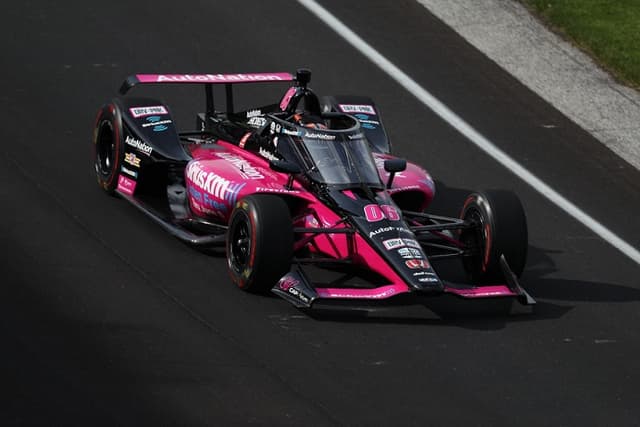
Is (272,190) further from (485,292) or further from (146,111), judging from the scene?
(146,111)

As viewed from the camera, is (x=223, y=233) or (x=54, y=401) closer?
(x=54, y=401)

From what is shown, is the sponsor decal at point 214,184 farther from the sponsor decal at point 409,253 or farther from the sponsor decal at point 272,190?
the sponsor decal at point 409,253

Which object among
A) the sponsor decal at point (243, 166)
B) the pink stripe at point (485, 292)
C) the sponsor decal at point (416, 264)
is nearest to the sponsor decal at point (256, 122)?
the sponsor decal at point (243, 166)

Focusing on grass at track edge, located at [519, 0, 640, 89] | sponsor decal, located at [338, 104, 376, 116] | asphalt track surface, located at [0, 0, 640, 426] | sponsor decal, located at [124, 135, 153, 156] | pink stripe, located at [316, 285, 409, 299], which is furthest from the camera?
grass at track edge, located at [519, 0, 640, 89]

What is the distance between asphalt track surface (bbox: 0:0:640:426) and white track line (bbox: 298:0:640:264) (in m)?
0.13

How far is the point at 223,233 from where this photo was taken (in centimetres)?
1271

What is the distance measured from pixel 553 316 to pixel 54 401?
4.37 meters

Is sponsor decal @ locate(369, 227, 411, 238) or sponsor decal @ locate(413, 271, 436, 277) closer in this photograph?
sponsor decal @ locate(413, 271, 436, 277)

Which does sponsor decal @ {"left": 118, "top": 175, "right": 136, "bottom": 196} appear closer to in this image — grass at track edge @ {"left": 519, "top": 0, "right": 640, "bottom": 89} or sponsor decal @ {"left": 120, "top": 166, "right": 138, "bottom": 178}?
sponsor decal @ {"left": 120, "top": 166, "right": 138, "bottom": 178}

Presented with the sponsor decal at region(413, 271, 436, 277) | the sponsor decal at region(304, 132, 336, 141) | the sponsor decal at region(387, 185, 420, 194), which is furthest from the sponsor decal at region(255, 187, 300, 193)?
the sponsor decal at region(413, 271, 436, 277)

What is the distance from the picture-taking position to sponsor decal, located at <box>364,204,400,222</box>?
468 inches

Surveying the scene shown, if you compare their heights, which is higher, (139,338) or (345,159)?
(345,159)

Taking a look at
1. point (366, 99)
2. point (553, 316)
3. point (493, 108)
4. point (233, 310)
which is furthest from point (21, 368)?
point (493, 108)

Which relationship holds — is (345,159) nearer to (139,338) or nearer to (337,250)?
(337,250)
